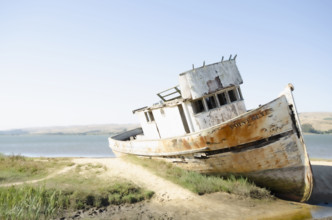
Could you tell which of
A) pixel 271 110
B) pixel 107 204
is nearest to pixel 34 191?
pixel 107 204

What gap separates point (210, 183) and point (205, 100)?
10.7 feet

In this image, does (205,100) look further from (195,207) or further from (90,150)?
(90,150)

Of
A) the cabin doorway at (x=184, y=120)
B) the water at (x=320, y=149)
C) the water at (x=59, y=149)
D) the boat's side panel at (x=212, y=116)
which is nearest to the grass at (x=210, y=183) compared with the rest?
the cabin doorway at (x=184, y=120)

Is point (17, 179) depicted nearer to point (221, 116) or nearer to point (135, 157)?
point (135, 157)

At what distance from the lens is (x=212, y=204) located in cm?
710

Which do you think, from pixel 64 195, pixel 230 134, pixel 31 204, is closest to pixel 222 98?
pixel 230 134

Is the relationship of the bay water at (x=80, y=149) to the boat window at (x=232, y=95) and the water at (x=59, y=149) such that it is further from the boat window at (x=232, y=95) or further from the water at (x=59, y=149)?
the boat window at (x=232, y=95)

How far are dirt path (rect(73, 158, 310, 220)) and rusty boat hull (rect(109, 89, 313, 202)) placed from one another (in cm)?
71

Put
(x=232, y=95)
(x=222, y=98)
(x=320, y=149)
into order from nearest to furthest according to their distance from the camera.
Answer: (x=222, y=98) < (x=232, y=95) < (x=320, y=149)

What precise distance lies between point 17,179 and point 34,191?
2.64 m

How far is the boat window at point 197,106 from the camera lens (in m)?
9.39

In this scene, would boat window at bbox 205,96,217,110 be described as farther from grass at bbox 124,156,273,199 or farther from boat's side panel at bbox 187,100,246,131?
grass at bbox 124,156,273,199

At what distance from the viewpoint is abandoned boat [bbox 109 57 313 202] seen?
7176mm

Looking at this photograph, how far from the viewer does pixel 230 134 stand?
7.68m
